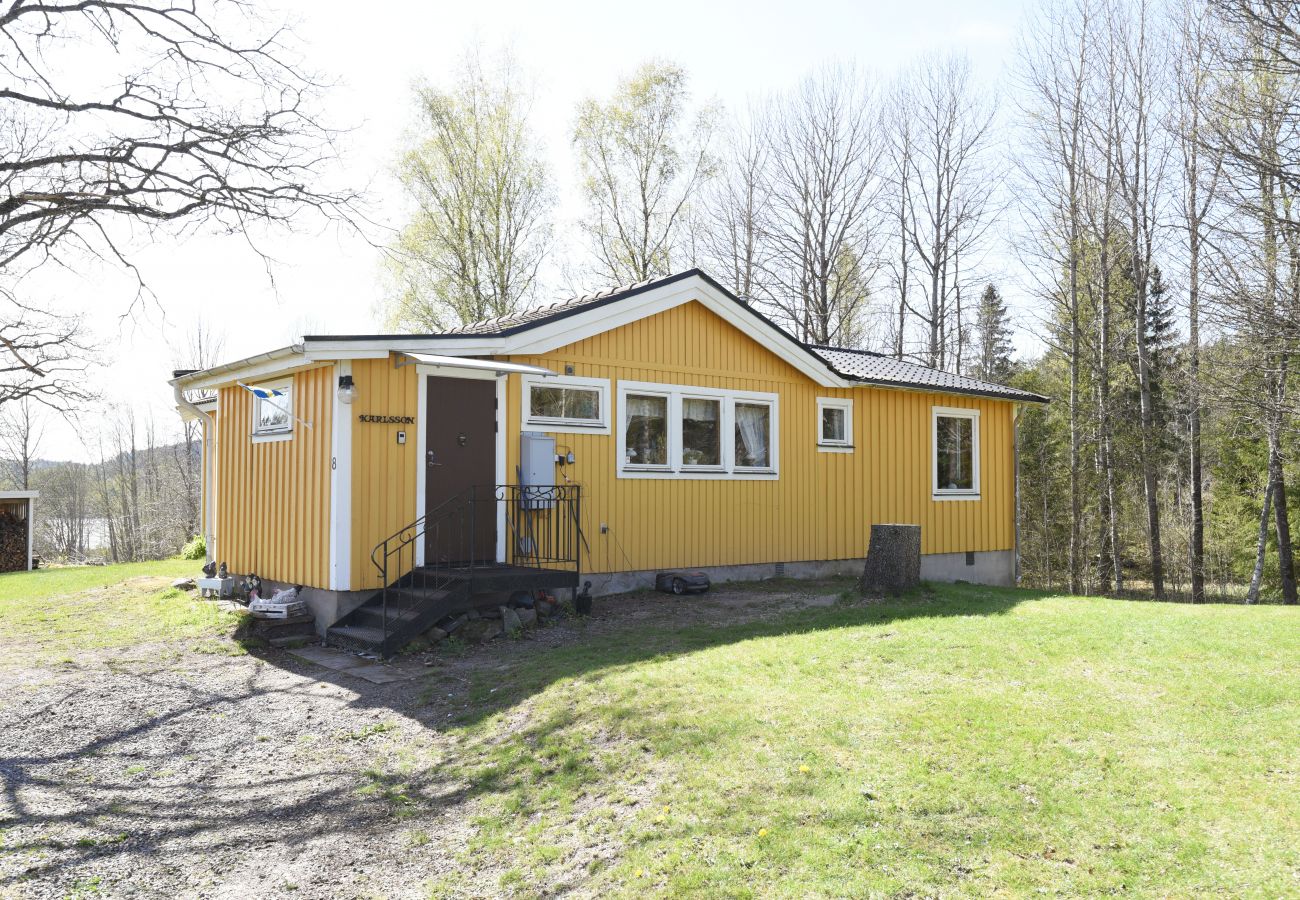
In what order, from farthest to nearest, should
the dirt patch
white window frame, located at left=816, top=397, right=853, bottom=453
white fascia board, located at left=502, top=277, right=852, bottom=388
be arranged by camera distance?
white window frame, located at left=816, top=397, right=853, bottom=453
white fascia board, located at left=502, top=277, right=852, bottom=388
the dirt patch

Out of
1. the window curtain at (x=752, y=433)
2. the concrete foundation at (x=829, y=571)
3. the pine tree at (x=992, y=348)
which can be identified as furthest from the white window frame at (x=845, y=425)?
the pine tree at (x=992, y=348)

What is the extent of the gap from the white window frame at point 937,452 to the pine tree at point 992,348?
1483 cm

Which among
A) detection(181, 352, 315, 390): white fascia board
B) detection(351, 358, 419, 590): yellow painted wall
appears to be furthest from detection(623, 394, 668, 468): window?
detection(181, 352, 315, 390): white fascia board

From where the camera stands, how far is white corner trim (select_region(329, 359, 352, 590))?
30.3 feet

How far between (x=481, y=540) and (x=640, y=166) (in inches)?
703

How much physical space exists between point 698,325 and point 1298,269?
736 cm

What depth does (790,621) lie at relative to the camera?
9.13 metres

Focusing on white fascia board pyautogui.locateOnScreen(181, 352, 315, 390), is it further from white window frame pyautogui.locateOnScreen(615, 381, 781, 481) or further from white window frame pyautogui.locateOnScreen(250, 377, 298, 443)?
white window frame pyautogui.locateOnScreen(615, 381, 781, 481)

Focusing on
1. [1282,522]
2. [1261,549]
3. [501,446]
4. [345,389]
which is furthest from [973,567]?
[345,389]

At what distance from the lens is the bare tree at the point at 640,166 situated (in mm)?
25141

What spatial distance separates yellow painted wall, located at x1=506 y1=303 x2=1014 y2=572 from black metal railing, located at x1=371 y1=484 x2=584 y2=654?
438mm

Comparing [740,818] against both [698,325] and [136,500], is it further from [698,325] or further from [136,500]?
[136,500]

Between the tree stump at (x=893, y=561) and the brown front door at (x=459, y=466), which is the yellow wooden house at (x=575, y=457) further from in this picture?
the tree stump at (x=893, y=561)

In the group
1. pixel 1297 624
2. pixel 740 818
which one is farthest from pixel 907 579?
pixel 740 818
